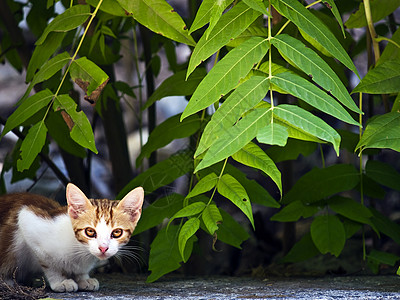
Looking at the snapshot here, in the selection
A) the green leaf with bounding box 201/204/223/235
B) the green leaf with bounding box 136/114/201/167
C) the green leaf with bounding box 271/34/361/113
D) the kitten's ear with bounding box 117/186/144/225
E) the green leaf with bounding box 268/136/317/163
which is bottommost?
the green leaf with bounding box 201/204/223/235

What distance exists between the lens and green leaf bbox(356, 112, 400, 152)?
52.7 inches

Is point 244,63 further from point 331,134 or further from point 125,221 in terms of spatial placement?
point 125,221

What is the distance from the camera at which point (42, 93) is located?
1.59 m

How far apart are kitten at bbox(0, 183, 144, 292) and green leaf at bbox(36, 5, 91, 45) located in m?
0.46

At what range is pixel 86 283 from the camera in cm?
179

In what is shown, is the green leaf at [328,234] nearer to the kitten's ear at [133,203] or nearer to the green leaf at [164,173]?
the green leaf at [164,173]

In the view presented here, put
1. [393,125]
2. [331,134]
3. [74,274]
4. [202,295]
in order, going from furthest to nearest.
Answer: [74,274] < [202,295] < [393,125] < [331,134]

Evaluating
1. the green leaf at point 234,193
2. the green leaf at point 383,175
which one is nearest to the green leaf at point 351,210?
the green leaf at point 383,175

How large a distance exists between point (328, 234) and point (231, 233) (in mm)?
326

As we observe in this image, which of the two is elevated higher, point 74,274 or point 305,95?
point 305,95

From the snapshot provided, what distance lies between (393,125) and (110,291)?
0.95 meters

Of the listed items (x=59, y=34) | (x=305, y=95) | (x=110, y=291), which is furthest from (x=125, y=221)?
(x=305, y=95)

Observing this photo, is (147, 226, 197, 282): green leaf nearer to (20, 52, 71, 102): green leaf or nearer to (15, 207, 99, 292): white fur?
(15, 207, 99, 292): white fur

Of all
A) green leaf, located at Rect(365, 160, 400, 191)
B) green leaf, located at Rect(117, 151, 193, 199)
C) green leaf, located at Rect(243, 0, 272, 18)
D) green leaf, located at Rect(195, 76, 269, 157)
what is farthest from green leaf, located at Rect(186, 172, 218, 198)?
green leaf, located at Rect(365, 160, 400, 191)
